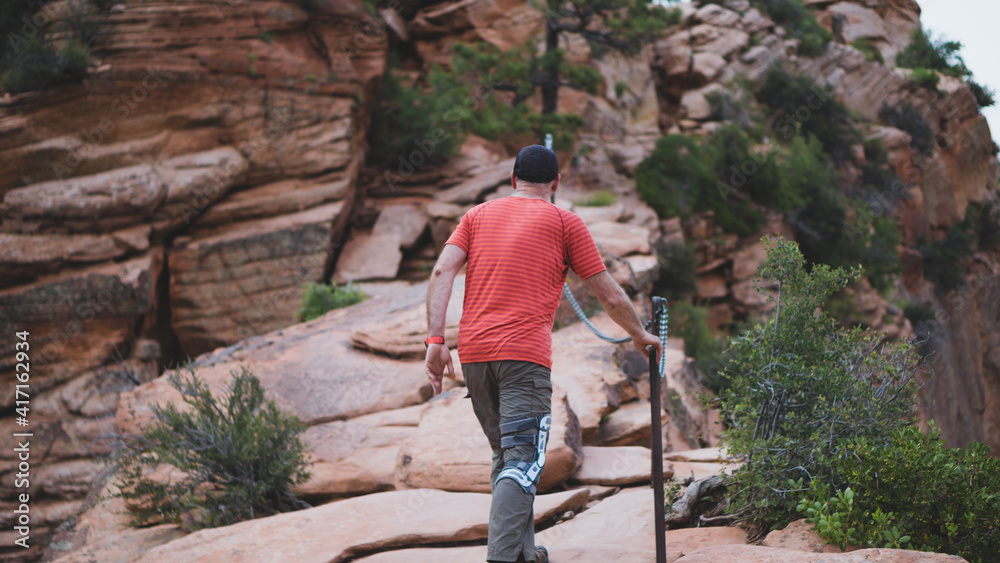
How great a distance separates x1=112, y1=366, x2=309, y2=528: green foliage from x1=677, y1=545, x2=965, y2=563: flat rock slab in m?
3.32

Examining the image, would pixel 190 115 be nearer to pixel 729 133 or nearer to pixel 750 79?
pixel 729 133

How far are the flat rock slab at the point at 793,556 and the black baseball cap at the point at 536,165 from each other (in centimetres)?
194

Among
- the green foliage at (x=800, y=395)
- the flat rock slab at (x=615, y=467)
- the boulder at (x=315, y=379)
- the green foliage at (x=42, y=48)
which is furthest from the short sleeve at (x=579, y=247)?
the green foliage at (x=42, y=48)

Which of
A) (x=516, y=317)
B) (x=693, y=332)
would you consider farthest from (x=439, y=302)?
(x=693, y=332)

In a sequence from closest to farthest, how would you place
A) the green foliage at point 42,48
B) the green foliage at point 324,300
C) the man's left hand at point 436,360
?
the man's left hand at point 436,360 < the green foliage at point 324,300 < the green foliage at point 42,48

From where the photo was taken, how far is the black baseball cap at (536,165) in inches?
131

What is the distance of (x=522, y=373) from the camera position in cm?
308

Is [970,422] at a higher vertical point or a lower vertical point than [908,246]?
lower

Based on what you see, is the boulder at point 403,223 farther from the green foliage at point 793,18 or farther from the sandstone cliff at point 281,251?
the green foliage at point 793,18

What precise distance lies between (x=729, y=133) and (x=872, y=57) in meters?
12.7

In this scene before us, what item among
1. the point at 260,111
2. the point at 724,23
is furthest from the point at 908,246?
the point at 260,111

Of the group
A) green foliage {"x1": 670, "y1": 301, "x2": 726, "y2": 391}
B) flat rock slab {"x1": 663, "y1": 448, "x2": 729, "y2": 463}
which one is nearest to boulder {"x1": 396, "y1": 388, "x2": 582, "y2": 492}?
flat rock slab {"x1": 663, "y1": 448, "x2": 729, "y2": 463}

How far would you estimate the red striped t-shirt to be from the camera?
3.11 metres

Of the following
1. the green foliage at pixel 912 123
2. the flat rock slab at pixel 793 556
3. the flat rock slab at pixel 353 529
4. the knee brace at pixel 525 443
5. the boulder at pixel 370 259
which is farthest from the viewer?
the green foliage at pixel 912 123
